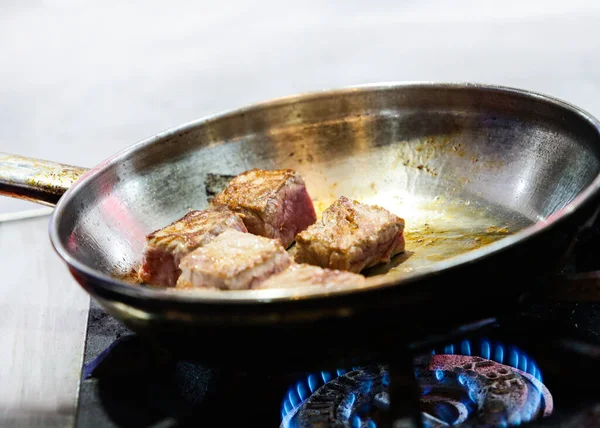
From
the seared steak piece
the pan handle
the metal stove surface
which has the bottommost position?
the metal stove surface

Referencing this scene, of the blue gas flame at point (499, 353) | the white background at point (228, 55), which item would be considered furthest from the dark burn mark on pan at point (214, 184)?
the white background at point (228, 55)

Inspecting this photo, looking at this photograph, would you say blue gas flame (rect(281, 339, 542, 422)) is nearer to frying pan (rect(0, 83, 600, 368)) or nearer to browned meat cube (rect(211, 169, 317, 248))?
frying pan (rect(0, 83, 600, 368))

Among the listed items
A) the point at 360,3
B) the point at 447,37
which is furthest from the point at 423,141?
the point at 360,3

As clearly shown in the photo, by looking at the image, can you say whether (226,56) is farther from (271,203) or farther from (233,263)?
(233,263)

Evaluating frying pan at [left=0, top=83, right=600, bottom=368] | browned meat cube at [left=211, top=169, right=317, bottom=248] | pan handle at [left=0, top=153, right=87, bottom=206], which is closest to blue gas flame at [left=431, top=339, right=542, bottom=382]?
frying pan at [left=0, top=83, right=600, bottom=368]

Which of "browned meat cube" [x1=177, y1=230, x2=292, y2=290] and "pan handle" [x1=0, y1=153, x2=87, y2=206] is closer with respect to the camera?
"browned meat cube" [x1=177, y1=230, x2=292, y2=290]

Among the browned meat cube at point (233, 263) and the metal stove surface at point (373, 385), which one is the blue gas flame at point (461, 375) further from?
the browned meat cube at point (233, 263)

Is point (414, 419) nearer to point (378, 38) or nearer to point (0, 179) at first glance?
point (0, 179)
